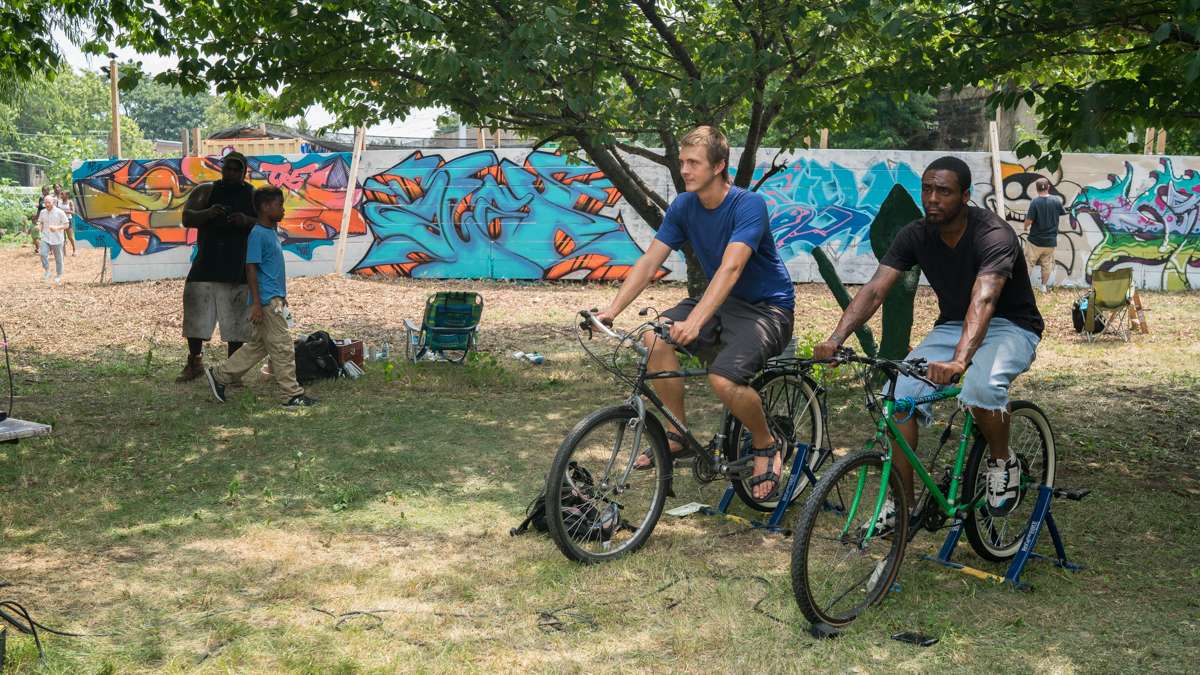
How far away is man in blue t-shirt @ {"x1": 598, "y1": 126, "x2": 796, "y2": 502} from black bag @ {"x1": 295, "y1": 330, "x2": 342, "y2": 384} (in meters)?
4.78

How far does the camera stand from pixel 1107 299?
39.8 ft

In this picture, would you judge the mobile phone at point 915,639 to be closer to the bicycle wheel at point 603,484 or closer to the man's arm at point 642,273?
the bicycle wheel at point 603,484

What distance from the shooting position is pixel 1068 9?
6.23 metres

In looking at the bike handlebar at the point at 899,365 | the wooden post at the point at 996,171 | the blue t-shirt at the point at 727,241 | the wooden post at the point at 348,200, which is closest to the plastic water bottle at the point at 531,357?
the blue t-shirt at the point at 727,241

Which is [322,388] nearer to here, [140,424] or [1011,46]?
[140,424]

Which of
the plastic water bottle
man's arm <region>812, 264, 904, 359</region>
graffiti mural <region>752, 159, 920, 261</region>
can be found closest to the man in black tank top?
the plastic water bottle

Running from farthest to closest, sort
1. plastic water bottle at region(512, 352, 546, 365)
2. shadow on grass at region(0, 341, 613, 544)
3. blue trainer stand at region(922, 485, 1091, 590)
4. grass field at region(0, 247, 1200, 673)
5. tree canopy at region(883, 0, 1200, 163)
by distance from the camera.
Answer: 1. plastic water bottle at region(512, 352, 546, 365)
2. tree canopy at region(883, 0, 1200, 163)
3. shadow on grass at region(0, 341, 613, 544)
4. blue trainer stand at region(922, 485, 1091, 590)
5. grass field at region(0, 247, 1200, 673)

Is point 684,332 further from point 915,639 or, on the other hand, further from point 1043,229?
point 1043,229

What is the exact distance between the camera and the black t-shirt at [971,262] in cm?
452

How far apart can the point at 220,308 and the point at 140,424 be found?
130 centimetres

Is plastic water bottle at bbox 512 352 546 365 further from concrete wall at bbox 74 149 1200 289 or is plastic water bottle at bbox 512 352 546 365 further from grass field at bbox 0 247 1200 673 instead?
concrete wall at bbox 74 149 1200 289

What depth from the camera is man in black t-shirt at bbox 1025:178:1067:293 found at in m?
15.8

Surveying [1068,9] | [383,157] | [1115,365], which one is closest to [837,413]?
[1068,9]

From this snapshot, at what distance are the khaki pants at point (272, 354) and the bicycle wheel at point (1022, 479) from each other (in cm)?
541
